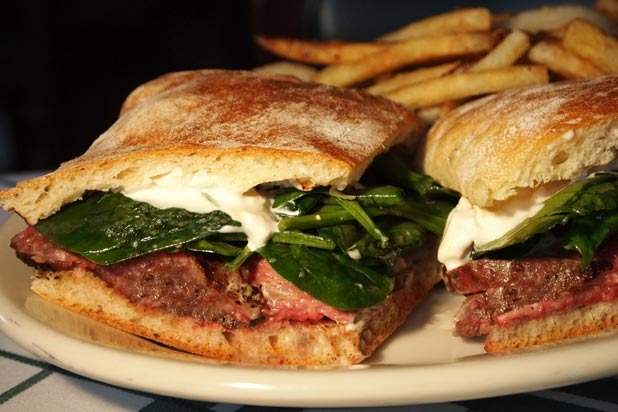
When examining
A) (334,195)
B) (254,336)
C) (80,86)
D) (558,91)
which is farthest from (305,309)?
(80,86)

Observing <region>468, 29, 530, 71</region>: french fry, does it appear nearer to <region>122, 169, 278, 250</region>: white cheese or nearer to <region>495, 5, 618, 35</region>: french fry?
<region>495, 5, 618, 35</region>: french fry

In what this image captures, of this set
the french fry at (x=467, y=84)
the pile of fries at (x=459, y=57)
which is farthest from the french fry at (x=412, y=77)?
the french fry at (x=467, y=84)

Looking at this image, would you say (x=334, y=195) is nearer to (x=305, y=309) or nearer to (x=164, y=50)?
(x=305, y=309)

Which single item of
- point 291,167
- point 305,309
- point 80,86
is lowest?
point 80,86

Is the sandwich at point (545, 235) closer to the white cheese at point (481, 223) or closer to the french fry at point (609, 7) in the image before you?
the white cheese at point (481, 223)

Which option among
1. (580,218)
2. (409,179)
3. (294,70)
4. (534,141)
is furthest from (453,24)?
(580,218)

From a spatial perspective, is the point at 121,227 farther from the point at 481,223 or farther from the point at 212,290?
the point at 481,223
